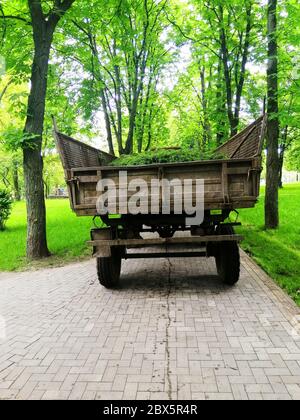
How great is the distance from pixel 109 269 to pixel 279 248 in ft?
14.5

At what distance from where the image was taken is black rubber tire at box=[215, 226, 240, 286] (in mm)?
5227

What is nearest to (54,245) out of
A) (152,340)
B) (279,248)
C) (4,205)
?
(4,205)

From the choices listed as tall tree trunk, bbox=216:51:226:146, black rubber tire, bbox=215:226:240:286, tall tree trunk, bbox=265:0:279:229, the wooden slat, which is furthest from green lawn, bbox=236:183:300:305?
tall tree trunk, bbox=216:51:226:146

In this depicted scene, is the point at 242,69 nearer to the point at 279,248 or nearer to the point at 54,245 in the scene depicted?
the point at 279,248

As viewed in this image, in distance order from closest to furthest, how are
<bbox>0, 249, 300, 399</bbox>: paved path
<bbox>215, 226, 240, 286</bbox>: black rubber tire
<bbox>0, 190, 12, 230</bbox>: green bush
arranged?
<bbox>0, 249, 300, 399</bbox>: paved path < <bbox>215, 226, 240, 286</bbox>: black rubber tire < <bbox>0, 190, 12, 230</bbox>: green bush

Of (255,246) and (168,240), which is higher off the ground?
(168,240)

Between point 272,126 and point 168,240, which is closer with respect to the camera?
point 168,240

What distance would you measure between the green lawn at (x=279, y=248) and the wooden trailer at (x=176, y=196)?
105 centimetres

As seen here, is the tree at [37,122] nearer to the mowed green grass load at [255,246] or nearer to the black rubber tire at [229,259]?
the mowed green grass load at [255,246]

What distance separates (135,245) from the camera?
525 centimetres

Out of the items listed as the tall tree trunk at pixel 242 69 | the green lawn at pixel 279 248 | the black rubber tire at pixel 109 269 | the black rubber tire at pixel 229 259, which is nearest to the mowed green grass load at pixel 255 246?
the green lawn at pixel 279 248

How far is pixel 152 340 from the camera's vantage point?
12.3 ft

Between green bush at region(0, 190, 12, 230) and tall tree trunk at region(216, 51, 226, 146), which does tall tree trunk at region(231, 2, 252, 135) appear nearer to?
tall tree trunk at region(216, 51, 226, 146)

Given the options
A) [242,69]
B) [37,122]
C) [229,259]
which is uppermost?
[242,69]
